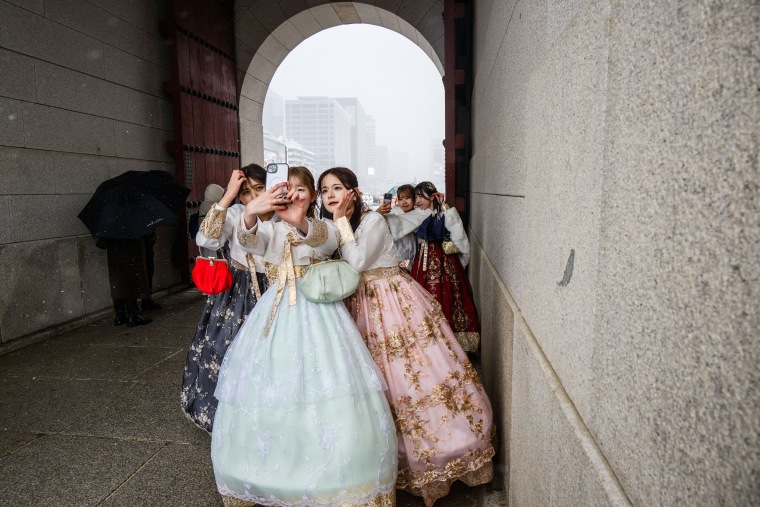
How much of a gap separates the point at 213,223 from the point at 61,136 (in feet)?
12.0

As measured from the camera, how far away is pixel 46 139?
4953 millimetres

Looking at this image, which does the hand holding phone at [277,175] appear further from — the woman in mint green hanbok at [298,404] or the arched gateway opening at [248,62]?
the arched gateway opening at [248,62]

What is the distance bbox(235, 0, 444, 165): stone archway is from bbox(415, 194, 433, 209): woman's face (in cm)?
355

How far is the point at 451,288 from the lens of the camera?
434 cm

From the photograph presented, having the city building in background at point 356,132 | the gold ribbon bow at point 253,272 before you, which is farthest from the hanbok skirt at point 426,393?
the city building in background at point 356,132

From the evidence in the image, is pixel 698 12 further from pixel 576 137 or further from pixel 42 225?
pixel 42 225

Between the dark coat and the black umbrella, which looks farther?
the dark coat

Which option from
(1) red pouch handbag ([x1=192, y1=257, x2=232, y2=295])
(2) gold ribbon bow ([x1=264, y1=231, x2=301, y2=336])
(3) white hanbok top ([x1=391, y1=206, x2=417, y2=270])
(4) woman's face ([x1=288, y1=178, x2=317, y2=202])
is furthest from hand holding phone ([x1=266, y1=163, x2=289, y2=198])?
(3) white hanbok top ([x1=391, y1=206, x2=417, y2=270])

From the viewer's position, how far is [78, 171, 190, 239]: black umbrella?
4844 millimetres

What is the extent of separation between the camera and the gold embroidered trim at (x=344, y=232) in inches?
93.4

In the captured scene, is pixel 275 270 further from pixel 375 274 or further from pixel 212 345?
pixel 212 345

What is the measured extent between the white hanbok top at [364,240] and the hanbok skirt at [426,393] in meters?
0.25

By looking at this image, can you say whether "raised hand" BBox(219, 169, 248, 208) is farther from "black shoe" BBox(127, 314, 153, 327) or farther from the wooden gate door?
the wooden gate door

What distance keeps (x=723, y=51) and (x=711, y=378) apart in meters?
0.34
